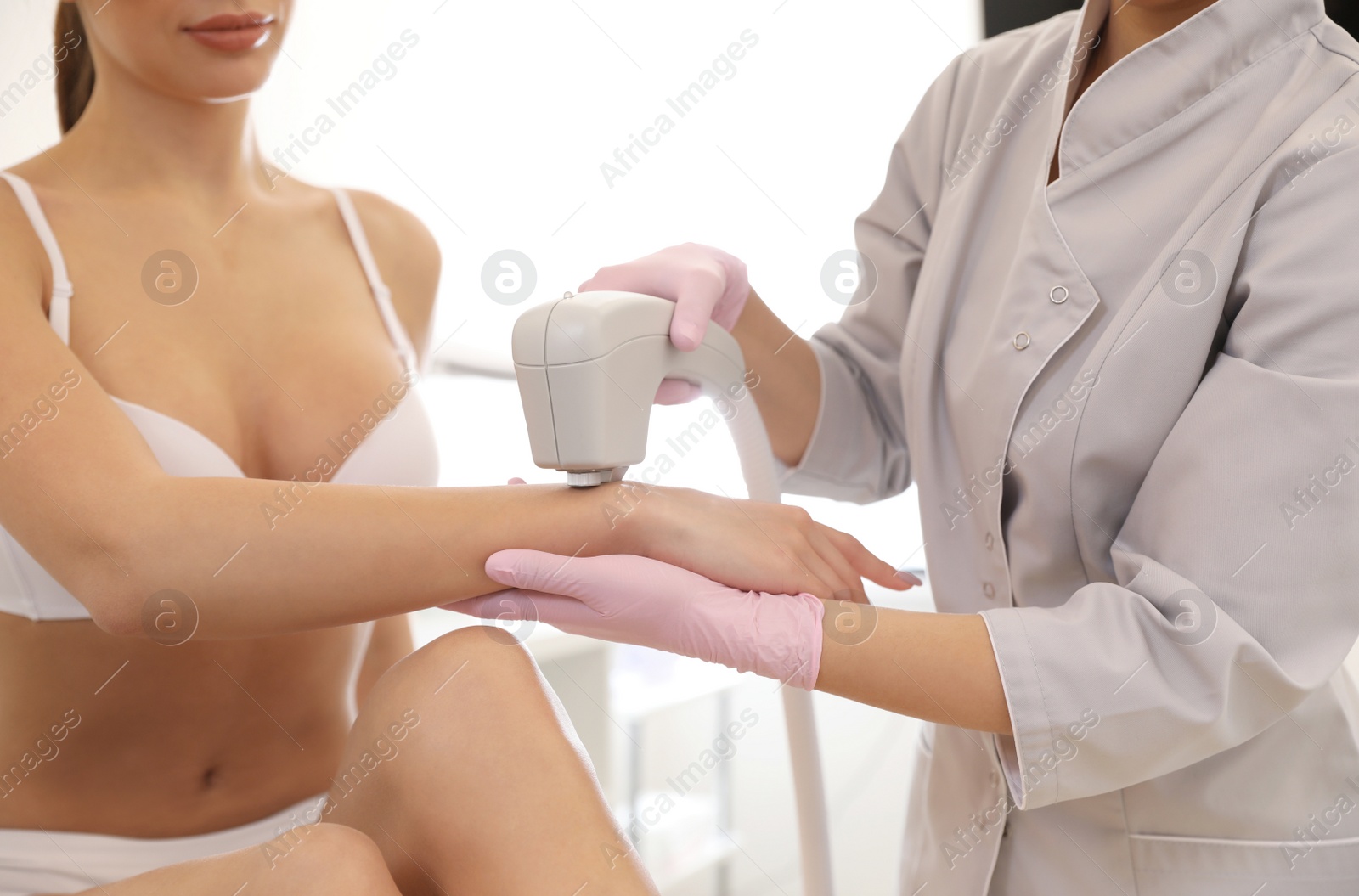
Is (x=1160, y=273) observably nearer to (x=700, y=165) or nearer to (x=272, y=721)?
(x=272, y=721)

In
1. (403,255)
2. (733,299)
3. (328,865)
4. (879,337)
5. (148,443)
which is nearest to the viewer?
(328,865)

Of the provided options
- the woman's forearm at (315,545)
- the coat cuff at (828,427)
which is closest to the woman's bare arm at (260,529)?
the woman's forearm at (315,545)

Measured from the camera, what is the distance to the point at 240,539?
0.77m

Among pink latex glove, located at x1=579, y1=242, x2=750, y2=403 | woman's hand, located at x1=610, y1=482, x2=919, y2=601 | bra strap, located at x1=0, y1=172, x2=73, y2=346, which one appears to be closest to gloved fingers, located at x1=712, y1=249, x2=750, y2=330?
pink latex glove, located at x1=579, y1=242, x2=750, y2=403

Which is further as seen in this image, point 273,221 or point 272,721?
point 273,221

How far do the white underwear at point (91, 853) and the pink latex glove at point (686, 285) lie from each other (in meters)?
0.55

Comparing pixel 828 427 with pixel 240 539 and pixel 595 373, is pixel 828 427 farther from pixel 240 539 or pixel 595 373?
pixel 240 539

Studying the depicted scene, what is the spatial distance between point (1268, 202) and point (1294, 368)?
14 centimetres

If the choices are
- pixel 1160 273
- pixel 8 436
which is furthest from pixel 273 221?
pixel 1160 273

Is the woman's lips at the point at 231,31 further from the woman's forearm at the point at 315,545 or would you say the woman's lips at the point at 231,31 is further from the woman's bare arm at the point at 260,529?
the woman's forearm at the point at 315,545

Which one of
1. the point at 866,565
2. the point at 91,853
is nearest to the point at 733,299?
the point at 866,565

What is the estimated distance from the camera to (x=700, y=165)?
210 centimetres

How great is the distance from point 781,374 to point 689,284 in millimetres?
200

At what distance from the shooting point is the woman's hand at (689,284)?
0.84 meters
